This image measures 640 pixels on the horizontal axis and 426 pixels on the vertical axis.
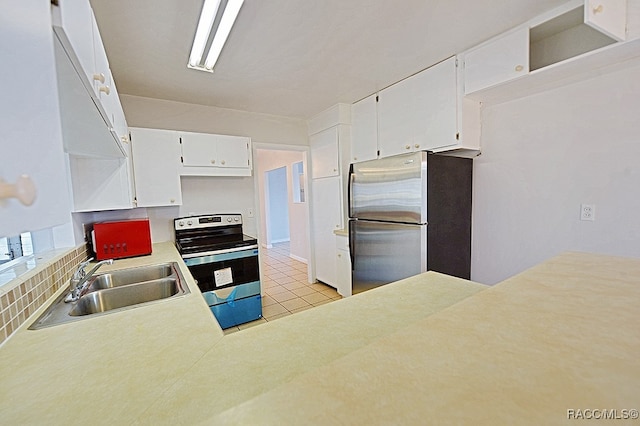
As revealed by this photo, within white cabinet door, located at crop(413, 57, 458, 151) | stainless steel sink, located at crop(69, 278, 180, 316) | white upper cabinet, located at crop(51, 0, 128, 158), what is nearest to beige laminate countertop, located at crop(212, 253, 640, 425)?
white upper cabinet, located at crop(51, 0, 128, 158)

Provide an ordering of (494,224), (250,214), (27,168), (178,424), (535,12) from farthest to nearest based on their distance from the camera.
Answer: (250,214) → (494,224) → (535,12) → (178,424) → (27,168)

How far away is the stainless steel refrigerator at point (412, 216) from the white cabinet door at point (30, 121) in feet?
7.01

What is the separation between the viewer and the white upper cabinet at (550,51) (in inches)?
59.3

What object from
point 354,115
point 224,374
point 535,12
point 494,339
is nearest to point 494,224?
point 535,12

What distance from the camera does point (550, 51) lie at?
200cm

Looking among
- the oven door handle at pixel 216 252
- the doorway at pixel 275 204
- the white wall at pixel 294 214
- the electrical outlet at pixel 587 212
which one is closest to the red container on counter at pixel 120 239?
the oven door handle at pixel 216 252

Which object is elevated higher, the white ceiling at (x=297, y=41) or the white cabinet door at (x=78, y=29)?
the white ceiling at (x=297, y=41)

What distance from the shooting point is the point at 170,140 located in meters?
2.70

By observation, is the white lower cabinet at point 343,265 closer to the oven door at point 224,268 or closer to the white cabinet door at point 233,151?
the oven door at point 224,268

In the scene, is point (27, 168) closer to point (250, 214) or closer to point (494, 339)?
point (494, 339)

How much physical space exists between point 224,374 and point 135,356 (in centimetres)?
34

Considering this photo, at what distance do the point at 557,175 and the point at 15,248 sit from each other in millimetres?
3415

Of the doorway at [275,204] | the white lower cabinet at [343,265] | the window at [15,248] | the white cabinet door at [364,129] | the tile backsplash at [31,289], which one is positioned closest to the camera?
the tile backsplash at [31,289]
